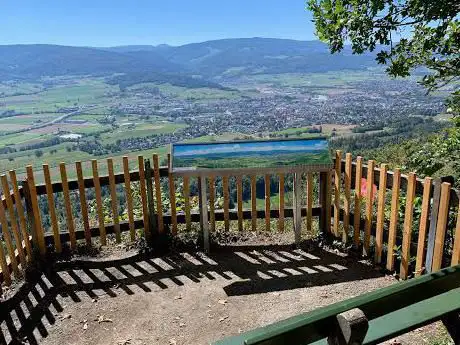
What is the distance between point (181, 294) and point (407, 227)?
2.80m

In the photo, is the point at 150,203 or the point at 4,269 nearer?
the point at 4,269

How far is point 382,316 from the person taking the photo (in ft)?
8.56

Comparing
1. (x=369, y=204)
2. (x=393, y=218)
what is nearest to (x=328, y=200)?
(x=369, y=204)

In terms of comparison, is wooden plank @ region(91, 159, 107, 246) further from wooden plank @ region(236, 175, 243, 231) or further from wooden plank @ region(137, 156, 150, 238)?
wooden plank @ region(236, 175, 243, 231)

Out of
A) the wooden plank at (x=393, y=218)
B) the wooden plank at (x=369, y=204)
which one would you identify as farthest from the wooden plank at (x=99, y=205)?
the wooden plank at (x=393, y=218)

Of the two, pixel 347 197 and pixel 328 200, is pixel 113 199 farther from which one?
pixel 347 197

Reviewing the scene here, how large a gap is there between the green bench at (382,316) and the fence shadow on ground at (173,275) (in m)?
2.83

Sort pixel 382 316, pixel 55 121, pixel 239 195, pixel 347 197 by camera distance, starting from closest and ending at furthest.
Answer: pixel 382 316 → pixel 347 197 → pixel 239 195 → pixel 55 121

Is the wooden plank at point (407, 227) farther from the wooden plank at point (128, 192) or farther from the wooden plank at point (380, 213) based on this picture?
the wooden plank at point (128, 192)

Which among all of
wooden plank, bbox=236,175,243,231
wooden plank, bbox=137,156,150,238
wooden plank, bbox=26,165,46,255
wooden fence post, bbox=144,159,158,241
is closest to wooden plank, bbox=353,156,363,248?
wooden plank, bbox=236,175,243,231

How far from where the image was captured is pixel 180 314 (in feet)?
16.3

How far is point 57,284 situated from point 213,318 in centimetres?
216

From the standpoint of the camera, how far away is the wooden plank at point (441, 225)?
4539 millimetres

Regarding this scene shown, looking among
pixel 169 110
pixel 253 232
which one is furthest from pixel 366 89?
pixel 253 232
